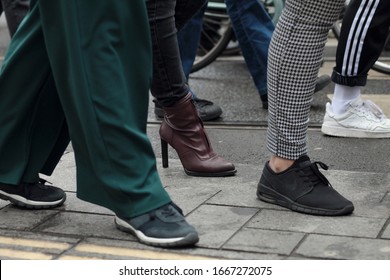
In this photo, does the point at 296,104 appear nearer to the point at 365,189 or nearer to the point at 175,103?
the point at 365,189

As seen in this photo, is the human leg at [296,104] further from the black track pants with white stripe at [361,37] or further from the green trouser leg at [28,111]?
the black track pants with white stripe at [361,37]

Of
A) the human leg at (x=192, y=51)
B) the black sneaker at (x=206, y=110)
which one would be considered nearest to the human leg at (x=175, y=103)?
the human leg at (x=192, y=51)

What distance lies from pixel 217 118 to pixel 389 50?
2.73 meters

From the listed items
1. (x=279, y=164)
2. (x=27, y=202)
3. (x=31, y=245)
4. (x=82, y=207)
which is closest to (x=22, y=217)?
(x=27, y=202)

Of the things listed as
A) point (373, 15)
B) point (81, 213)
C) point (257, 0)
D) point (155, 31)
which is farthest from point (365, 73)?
point (81, 213)

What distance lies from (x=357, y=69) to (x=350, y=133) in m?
0.32

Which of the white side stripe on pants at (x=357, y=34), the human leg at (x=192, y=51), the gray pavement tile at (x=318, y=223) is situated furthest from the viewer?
the human leg at (x=192, y=51)

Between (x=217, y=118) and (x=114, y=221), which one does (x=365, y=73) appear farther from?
(x=114, y=221)

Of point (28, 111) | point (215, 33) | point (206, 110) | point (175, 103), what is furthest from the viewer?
point (215, 33)

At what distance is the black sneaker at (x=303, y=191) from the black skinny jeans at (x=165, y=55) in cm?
56

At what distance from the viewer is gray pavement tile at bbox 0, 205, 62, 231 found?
342 cm

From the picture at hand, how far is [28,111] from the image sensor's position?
344 cm

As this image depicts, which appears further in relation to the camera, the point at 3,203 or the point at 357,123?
the point at 357,123

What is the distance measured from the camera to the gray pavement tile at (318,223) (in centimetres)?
322
